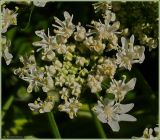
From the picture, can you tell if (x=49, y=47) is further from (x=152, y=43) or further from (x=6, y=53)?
(x=152, y=43)

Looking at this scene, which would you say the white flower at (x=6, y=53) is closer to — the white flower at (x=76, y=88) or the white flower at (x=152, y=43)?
the white flower at (x=76, y=88)

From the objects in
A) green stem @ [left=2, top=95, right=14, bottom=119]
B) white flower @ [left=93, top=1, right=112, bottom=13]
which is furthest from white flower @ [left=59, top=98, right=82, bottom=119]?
green stem @ [left=2, top=95, right=14, bottom=119]

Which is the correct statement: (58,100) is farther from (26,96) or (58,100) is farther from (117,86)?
(26,96)

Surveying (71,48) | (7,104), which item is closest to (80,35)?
(71,48)

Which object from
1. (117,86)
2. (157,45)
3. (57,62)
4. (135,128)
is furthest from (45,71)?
(135,128)

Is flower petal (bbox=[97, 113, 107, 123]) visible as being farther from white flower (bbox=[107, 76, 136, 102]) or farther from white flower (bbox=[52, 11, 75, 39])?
white flower (bbox=[52, 11, 75, 39])

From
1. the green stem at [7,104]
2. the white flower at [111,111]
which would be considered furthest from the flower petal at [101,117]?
the green stem at [7,104]
